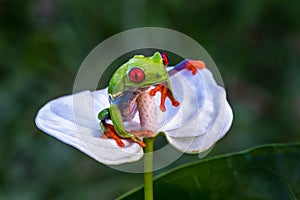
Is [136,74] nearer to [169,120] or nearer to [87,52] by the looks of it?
[169,120]

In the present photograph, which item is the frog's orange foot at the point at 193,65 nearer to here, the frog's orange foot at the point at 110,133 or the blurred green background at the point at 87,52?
the frog's orange foot at the point at 110,133

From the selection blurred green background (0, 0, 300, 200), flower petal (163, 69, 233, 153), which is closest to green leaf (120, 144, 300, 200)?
flower petal (163, 69, 233, 153)

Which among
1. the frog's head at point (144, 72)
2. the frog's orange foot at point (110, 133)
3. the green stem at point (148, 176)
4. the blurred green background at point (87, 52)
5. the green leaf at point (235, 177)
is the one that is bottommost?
the blurred green background at point (87, 52)

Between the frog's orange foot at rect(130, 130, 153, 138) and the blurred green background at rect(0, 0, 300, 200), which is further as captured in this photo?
the blurred green background at rect(0, 0, 300, 200)

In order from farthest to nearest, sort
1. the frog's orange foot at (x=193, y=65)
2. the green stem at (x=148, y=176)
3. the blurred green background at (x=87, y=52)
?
1. the blurred green background at (x=87, y=52)
2. the frog's orange foot at (x=193, y=65)
3. the green stem at (x=148, y=176)

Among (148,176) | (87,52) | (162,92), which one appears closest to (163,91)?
(162,92)

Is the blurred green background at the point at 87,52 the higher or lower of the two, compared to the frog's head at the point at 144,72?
lower

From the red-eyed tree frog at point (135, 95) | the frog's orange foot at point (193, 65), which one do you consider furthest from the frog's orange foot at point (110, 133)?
the frog's orange foot at point (193, 65)

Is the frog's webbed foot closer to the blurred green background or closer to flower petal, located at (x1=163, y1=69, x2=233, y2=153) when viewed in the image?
flower petal, located at (x1=163, y1=69, x2=233, y2=153)

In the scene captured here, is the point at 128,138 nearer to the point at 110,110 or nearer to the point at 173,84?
the point at 110,110
